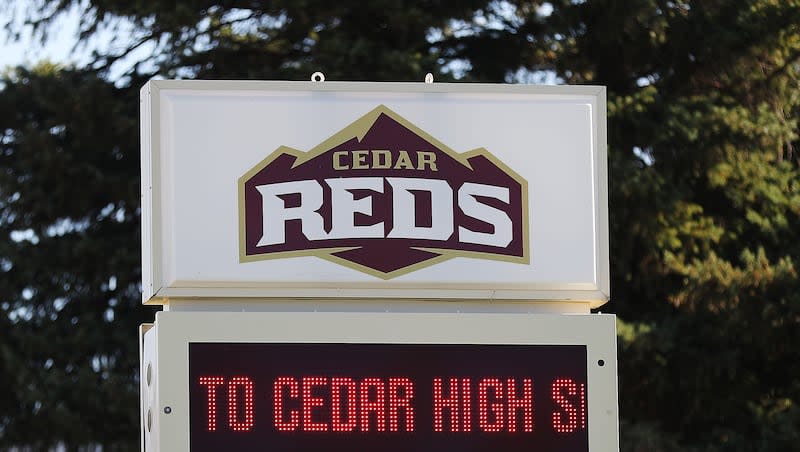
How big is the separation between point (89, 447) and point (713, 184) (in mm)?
7096

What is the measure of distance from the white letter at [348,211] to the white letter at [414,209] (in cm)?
6

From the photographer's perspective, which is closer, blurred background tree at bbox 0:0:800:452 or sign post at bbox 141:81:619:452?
sign post at bbox 141:81:619:452

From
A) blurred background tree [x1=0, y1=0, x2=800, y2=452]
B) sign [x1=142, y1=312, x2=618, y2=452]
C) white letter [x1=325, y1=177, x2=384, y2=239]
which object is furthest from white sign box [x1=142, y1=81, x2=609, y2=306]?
blurred background tree [x1=0, y1=0, x2=800, y2=452]

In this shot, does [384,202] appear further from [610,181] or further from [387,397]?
[610,181]

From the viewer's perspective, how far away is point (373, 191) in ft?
17.3

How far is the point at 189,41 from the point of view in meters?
15.4

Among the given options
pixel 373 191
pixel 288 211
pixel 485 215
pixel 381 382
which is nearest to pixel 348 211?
pixel 373 191

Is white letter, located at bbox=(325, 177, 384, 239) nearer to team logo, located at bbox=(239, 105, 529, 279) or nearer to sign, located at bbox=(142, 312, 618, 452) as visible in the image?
team logo, located at bbox=(239, 105, 529, 279)

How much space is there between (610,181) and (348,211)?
9.27 m

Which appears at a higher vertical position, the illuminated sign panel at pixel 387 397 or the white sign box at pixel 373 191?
the white sign box at pixel 373 191

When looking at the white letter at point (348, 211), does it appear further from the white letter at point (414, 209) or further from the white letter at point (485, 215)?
the white letter at point (485, 215)

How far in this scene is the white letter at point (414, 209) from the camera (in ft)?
17.3

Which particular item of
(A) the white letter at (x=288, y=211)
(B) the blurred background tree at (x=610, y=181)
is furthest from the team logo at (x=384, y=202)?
(B) the blurred background tree at (x=610, y=181)

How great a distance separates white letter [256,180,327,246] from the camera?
17.1 feet
